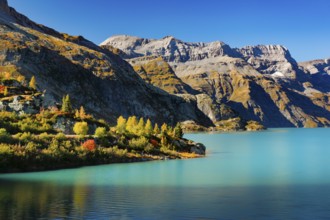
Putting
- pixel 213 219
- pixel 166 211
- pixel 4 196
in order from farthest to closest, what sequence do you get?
pixel 4 196
pixel 166 211
pixel 213 219

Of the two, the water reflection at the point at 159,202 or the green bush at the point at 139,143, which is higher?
the green bush at the point at 139,143

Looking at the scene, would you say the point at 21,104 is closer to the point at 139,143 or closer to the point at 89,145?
the point at 89,145

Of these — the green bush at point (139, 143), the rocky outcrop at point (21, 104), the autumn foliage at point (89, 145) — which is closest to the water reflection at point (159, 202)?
the autumn foliage at point (89, 145)

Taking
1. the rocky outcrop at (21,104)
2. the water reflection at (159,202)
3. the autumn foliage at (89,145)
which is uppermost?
the rocky outcrop at (21,104)

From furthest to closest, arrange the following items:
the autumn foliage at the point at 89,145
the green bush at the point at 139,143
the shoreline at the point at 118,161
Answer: the green bush at the point at 139,143 < the autumn foliage at the point at 89,145 < the shoreline at the point at 118,161

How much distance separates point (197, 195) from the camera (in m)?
47.5

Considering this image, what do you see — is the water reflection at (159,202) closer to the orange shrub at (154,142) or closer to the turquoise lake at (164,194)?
the turquoise lake at (164,194)

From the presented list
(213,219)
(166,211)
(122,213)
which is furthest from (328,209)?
(122,213)

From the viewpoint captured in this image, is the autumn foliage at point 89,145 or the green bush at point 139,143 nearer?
the autumn foliage at point 89,145

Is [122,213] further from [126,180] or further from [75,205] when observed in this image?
[126,180]

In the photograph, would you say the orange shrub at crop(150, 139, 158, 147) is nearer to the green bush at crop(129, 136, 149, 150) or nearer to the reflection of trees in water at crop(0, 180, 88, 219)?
the green bush at crop(129, 136, 149, 150)

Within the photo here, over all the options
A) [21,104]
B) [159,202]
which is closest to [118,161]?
[21,104]

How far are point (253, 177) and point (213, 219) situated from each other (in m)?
33.3

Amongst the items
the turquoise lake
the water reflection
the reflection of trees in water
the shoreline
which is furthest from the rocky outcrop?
the water reflection
